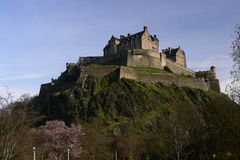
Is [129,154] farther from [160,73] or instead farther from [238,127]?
[160,73]

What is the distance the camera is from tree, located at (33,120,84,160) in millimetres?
46031

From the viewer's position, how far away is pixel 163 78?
302 ft

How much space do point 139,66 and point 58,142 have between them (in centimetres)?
5057

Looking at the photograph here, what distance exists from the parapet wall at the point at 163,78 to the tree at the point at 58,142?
126ft

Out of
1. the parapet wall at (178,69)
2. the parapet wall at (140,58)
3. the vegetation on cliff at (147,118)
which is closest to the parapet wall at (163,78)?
the vegetation on cliff at (147,118)

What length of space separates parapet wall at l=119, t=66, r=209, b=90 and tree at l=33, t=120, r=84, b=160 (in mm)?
38312

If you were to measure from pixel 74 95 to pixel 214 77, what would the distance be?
42.5 m

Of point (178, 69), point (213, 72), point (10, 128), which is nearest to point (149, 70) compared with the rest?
point (178, 69)

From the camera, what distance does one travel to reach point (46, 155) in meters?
46.0

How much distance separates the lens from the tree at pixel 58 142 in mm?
46031

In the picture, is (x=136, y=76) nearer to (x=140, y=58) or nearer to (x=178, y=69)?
(x=140, y=58)

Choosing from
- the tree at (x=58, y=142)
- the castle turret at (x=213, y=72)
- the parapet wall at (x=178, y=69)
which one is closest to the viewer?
the tree at (x=58, y=142)

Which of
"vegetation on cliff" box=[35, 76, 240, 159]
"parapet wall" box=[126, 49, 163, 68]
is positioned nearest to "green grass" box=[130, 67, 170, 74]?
"parapet wall" box=[126, 49, 163, 68]

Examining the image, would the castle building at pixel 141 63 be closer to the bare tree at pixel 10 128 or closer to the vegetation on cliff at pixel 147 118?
the vegetation on cliff at pixel 147 118
